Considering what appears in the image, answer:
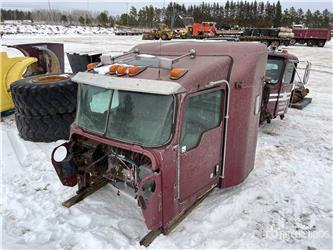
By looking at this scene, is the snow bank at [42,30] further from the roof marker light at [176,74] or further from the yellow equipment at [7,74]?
the roof marker light at [176,74]

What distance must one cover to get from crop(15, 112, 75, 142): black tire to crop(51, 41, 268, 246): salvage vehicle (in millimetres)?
2221

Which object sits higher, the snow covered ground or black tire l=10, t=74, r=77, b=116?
black tire l=10, t=74, r=77, b=116

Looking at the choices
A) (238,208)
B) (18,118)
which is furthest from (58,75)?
(238,208)

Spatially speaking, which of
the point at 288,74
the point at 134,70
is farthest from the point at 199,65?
the point at 288,74

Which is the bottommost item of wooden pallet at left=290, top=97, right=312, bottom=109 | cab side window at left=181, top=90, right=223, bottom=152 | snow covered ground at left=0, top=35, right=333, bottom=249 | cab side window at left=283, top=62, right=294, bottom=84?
wooden pallet at left=290, top=97, right=312, bottom=109

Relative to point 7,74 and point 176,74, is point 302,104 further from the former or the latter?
point 7,74

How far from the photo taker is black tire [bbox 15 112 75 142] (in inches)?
273

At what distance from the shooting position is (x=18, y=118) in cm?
712

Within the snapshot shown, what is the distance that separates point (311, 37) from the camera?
127 ft

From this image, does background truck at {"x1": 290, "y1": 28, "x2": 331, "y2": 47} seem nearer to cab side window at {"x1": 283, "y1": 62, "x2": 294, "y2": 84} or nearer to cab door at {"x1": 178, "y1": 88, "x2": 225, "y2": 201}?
cab side window at {"x1": 283, "y1": 62, "x2": 294, "y2": 84}

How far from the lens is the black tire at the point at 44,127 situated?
273 inches

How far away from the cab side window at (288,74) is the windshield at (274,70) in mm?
228

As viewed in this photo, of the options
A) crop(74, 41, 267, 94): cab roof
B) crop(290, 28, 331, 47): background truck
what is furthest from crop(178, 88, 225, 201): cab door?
crop(290, 28, 331, 47): background truck

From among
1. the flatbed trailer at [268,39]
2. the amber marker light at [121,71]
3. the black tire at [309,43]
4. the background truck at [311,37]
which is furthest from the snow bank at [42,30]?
the amber marker light at [121,71]
